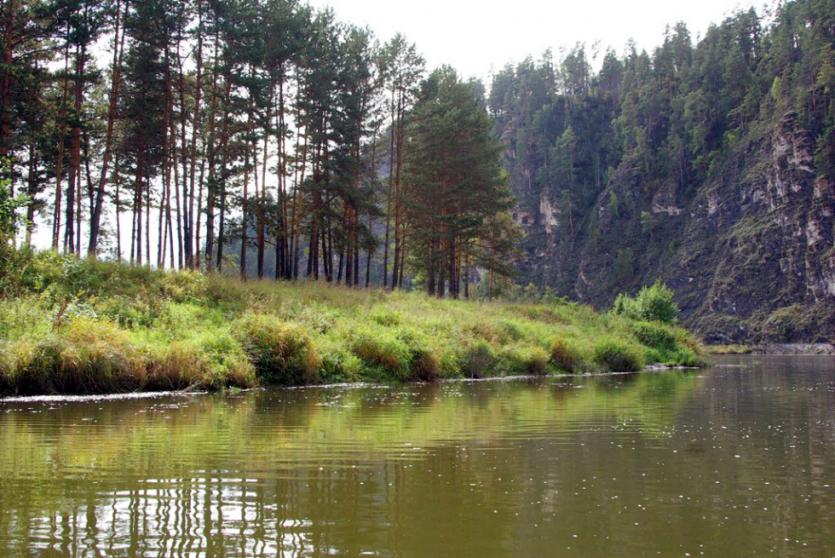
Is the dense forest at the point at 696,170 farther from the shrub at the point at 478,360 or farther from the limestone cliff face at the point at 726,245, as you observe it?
the shrub at the point at 478,360

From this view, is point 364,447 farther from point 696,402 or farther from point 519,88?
point 519,88

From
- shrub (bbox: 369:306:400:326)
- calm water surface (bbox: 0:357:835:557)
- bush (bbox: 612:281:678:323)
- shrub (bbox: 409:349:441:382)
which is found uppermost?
bush (bbox: 612:281:678:323)

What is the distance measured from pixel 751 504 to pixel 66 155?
38.9 m

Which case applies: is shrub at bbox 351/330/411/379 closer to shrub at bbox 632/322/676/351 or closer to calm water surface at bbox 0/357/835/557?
calm water surface at bbox 0/357/835/557

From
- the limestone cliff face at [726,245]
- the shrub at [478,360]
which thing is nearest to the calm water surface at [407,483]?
the shrub at [478,360]

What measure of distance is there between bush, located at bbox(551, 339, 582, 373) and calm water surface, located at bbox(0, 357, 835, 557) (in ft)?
60.4

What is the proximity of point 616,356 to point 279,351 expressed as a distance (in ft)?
68.0

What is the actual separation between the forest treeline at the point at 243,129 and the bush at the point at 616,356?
1311 cm

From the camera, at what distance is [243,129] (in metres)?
35.1

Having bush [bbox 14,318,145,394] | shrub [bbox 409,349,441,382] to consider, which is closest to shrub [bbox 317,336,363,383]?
shrub [bbox 409,349,441,382]

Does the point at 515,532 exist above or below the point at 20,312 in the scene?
below

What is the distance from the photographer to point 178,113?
3588 centimetres

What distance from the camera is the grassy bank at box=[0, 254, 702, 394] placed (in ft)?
56.1

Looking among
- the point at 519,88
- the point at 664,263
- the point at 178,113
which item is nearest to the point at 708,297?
the point at 664,263
